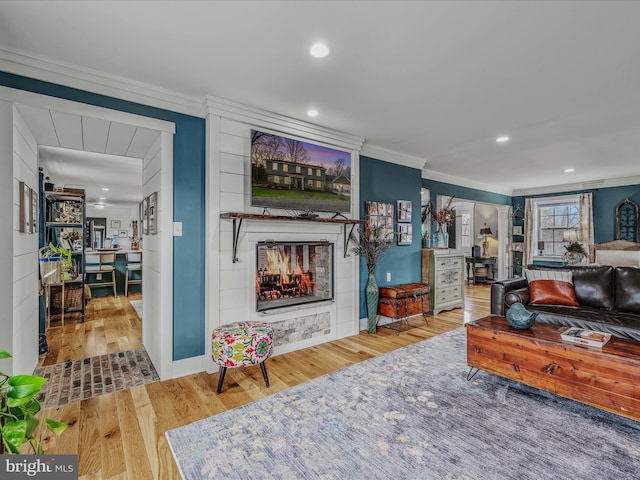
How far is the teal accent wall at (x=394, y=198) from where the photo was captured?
423cm

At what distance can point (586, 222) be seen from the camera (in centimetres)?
672

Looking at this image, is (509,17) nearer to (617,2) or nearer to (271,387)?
(617,2)

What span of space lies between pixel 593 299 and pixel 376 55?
338 centimetres

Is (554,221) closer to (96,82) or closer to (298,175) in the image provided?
(298,175)

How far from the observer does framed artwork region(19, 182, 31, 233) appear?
2297 mm

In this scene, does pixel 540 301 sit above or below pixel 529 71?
below

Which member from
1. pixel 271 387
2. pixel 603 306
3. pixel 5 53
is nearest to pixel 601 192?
pixel 603 306

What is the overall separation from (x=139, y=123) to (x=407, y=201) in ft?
11.6

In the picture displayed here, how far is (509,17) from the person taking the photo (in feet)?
5.78

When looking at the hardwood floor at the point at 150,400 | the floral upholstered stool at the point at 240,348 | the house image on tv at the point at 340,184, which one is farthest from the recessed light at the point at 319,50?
the hardwood floor at the point at 150,400

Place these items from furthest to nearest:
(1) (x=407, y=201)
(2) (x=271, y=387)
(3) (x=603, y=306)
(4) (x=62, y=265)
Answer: (1) (x=407, y=201) < (4) (x=62, y=265) < (3) (x=603, y=306) < (2) (x=271, y=387)

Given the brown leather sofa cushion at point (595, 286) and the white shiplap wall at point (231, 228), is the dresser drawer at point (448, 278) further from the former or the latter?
the white shiplap wall at point (231, 228)

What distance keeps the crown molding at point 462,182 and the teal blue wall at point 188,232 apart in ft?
13.5

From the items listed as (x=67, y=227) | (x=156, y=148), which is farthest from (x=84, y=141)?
(x=67, y=227)
